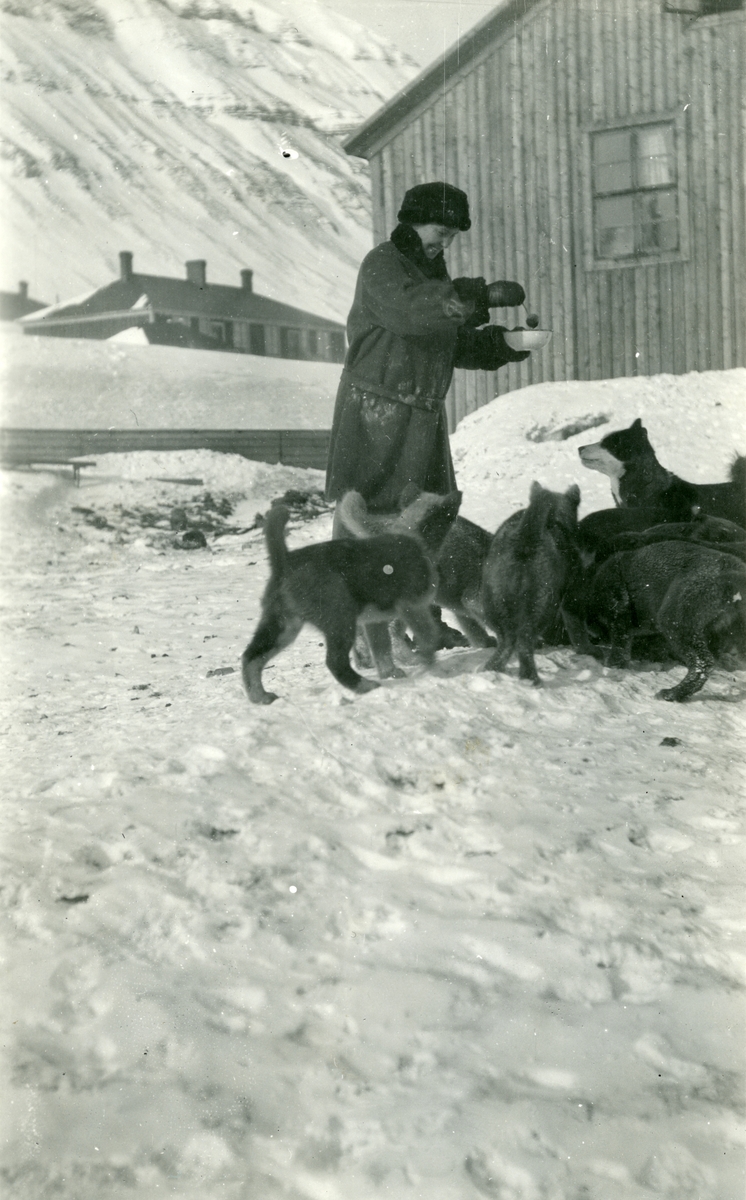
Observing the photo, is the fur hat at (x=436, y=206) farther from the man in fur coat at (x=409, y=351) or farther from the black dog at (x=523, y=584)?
the black dog at (x=523, y=584)

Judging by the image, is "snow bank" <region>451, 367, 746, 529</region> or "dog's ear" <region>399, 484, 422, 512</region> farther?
"snow bank" <region>451, 367, 746, 529</region>

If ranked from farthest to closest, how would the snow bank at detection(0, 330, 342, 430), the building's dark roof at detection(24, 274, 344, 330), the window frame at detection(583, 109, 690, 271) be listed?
1. the building's dark roof at detection(24, 274, 344, 330)
2. the snow bank at detection(0, 330, 342, 430)
3. the window frame at detection(583, 109, 690, 271)

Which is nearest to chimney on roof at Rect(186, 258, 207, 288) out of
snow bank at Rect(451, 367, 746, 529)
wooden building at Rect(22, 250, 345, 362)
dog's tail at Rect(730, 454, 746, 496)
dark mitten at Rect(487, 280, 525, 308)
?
wooden building at Rect(22, 250, 345, 362)

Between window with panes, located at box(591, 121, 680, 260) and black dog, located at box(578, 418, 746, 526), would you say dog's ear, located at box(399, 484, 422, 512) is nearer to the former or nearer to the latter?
black dog, located at box(578, 418, 746, 526)

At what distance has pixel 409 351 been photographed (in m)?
4.68

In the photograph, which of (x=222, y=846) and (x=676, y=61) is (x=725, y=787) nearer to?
(x=222, y=846)

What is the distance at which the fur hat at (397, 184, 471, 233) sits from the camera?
4.51 metres

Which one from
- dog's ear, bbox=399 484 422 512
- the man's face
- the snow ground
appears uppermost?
the man's face

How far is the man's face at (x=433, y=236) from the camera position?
4.59m

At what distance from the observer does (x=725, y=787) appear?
358 cm

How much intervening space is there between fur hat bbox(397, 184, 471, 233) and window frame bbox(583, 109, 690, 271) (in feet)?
27.2

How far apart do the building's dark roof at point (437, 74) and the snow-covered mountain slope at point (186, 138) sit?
0.83 feet

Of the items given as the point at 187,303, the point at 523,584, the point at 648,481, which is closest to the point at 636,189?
the point at 648,481

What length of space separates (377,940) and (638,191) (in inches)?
447
